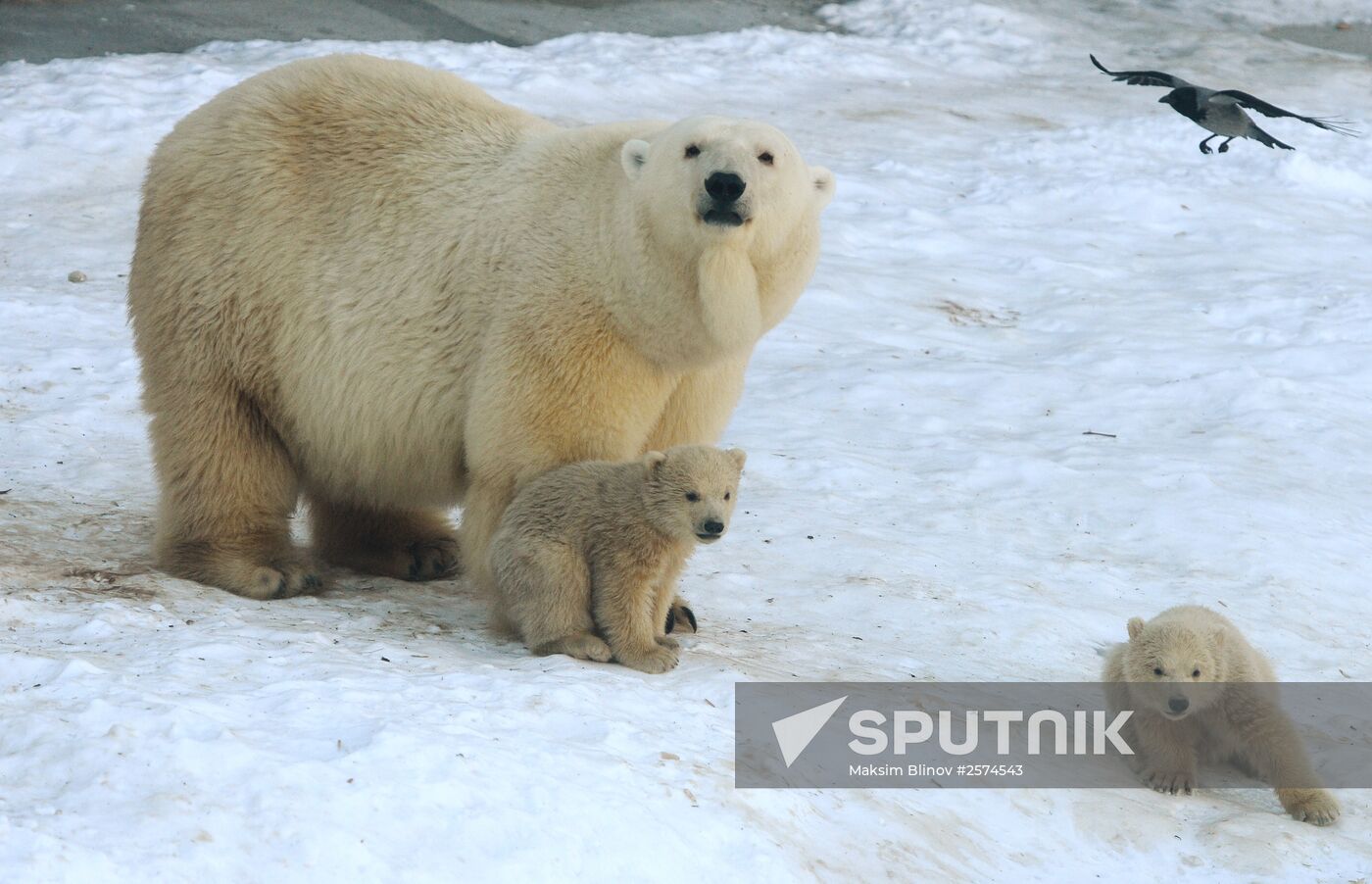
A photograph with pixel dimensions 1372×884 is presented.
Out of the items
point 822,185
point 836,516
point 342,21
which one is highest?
point 822,185

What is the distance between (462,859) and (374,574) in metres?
2.92

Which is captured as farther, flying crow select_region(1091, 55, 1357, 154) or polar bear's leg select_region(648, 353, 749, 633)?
flying crow select_region(1091, 55, 1357, 154)

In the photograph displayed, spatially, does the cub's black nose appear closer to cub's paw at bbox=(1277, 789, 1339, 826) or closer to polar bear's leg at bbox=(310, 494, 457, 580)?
polar bear's leg at bbox=(310, 494, 457, 580)

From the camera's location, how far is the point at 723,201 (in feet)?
15.6

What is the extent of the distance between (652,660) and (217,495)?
187 centimetres

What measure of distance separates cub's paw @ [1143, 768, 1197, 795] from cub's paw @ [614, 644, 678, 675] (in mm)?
1574

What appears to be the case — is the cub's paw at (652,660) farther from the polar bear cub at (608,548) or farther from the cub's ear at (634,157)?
the cub's ear at (634,157)

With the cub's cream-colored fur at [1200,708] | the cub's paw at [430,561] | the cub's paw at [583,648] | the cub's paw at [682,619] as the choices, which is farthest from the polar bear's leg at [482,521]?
the cub's cream-colored fur at [1200,708]

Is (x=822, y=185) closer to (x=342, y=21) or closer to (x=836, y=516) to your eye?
(x=836, y=516)

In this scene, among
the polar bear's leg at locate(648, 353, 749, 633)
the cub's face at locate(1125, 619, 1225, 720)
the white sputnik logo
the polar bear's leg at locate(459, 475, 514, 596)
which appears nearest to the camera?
the white sputnik logo

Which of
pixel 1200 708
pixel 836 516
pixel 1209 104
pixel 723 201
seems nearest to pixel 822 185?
pixel 723 201

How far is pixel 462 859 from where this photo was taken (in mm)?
3447

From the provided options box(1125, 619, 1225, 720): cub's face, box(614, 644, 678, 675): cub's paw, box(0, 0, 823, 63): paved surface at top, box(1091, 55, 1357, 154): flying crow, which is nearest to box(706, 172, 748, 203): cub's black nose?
box(614, 644, 678, 675): cub's paw

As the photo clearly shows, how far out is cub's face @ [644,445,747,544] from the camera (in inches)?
191
